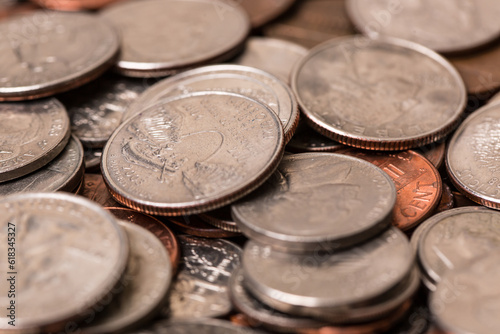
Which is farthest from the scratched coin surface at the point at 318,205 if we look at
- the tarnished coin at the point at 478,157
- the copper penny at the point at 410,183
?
the tarnished coin at the point at 478,157

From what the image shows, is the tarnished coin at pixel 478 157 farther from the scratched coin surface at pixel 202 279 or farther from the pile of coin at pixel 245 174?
the scratched coin surface at pixel 202 279

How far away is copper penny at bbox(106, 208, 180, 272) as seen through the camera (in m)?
1.99

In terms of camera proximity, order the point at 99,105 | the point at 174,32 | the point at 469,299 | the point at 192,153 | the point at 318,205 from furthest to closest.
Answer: the point at 174,32 → the point at 99,105 → the point at 192,153 → the point at 318,205 → the point at 469,299

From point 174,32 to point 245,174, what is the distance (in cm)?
127

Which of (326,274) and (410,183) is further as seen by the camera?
(410,183)

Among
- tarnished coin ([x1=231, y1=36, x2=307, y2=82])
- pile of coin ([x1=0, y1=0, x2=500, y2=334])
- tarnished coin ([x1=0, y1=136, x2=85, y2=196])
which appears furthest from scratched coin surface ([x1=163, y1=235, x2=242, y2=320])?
tarnished coin ([x1=231, y1=36, x2=307, y2=82])

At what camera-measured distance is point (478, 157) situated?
2254 mm

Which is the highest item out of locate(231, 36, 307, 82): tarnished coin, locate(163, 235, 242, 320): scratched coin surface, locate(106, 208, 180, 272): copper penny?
locate(231, 36, 307, 82): tarnished coin

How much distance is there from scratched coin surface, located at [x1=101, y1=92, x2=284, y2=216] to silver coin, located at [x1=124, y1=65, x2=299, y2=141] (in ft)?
0.42

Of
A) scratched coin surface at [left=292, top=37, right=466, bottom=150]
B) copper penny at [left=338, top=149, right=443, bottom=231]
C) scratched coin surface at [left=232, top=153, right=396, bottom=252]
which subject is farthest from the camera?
scratched coin surface at [left=292, top=37, right=466, bottom=150]

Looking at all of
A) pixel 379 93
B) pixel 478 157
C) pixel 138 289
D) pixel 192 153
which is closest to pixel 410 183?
pixel 478 157

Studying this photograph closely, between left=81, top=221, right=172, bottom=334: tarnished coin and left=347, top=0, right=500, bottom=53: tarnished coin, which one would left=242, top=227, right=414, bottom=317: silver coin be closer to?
left=81, top=221, right=172, bottom=334: tarnished coin

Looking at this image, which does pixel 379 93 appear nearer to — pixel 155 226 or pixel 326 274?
pixel 326 274

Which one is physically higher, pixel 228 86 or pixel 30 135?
pixel 228 86
